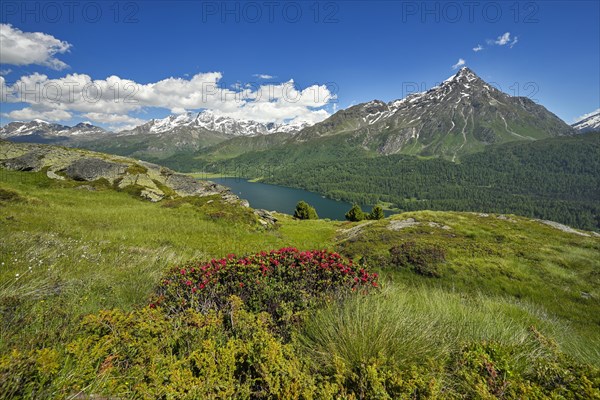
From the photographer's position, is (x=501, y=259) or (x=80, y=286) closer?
(x=80, y=286)

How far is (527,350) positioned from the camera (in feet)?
13.8

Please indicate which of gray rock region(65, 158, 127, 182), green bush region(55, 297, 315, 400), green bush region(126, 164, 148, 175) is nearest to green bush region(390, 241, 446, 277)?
green bush region(55, 297, 315, 400)

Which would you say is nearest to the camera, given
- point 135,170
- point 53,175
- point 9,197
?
point 9,197

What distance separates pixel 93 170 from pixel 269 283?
3744cm

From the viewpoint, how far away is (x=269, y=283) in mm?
5887

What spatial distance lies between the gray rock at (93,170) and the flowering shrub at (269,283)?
111 ft

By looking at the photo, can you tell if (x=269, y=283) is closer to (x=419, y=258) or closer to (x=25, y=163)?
(x=419, y=258)

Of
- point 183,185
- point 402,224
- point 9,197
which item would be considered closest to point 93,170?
point 183,185

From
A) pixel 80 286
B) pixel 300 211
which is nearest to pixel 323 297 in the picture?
pixel 80 286

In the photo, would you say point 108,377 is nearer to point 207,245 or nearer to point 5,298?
point 5,298

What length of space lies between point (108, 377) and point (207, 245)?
1140cm

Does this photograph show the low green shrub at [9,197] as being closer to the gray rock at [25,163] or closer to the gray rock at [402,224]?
the gray rock at [25,163]

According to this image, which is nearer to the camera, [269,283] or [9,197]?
[269,283]

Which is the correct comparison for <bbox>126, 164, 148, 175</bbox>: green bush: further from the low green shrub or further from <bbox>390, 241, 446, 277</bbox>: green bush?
<bbox>390, 241, 446, 277</bbox>: green bush
